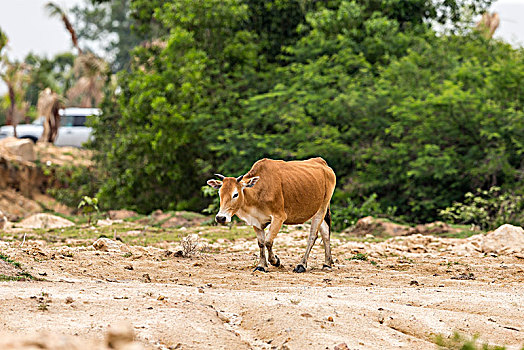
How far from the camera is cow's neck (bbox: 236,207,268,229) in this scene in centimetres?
917

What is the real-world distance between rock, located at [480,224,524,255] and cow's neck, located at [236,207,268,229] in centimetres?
444

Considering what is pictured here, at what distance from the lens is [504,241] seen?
1149 centimetres

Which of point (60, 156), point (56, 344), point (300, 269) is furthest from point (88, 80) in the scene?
point (56, 344)

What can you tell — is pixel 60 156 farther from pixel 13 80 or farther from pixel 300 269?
pixel 300 269

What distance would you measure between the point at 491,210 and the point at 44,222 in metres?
10.6

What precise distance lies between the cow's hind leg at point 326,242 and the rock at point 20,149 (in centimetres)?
1674

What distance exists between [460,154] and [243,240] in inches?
294

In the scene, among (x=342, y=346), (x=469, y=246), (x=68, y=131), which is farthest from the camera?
(x=68, y=131)

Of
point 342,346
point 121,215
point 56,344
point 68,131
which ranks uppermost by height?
point 56,344

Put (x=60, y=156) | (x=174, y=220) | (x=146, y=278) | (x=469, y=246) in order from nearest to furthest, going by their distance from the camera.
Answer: (x=146, y=278)
(x=469, y=246)
(x=174, y=220)
(x=60, y=156)

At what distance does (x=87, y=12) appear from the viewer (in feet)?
171

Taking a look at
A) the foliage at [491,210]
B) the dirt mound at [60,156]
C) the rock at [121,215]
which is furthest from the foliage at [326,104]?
the dirt mound at [60,156]

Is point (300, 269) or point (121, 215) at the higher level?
point (300, 269)

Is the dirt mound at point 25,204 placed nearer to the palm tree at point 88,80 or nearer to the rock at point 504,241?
the palm tree at point 88,80
